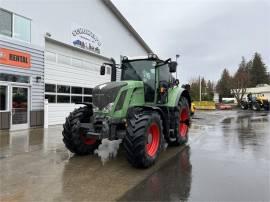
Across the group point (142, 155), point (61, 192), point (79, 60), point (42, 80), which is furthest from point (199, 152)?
point (79, 60)

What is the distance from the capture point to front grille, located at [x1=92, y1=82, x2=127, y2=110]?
613 cm

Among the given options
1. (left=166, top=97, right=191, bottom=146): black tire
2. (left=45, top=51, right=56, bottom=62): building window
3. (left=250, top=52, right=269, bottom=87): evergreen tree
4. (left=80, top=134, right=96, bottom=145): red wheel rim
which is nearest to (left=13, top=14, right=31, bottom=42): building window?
(left=45, top=51, right=56, bottom=62): building window

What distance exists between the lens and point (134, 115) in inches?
226

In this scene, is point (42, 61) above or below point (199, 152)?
above

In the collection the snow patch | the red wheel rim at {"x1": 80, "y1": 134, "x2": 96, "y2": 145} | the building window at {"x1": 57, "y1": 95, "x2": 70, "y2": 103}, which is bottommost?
the snow patch

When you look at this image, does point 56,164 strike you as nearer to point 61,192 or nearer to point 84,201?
point 61,192

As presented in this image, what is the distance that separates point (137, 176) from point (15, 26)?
31.8 ft

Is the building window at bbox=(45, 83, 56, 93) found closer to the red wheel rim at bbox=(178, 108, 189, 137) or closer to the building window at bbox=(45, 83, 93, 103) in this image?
the building window at bbox=(45, 83, 93, 103)

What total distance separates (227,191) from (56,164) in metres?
3.61

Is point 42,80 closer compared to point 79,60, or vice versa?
point 42,80

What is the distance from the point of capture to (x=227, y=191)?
453 centimetres

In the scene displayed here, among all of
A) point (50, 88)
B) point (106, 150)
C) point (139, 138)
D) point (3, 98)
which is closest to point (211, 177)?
point (139, 138)

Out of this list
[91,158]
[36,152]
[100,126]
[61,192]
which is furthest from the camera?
[36,152]

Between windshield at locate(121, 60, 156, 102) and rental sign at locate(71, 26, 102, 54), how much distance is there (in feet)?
28.7
